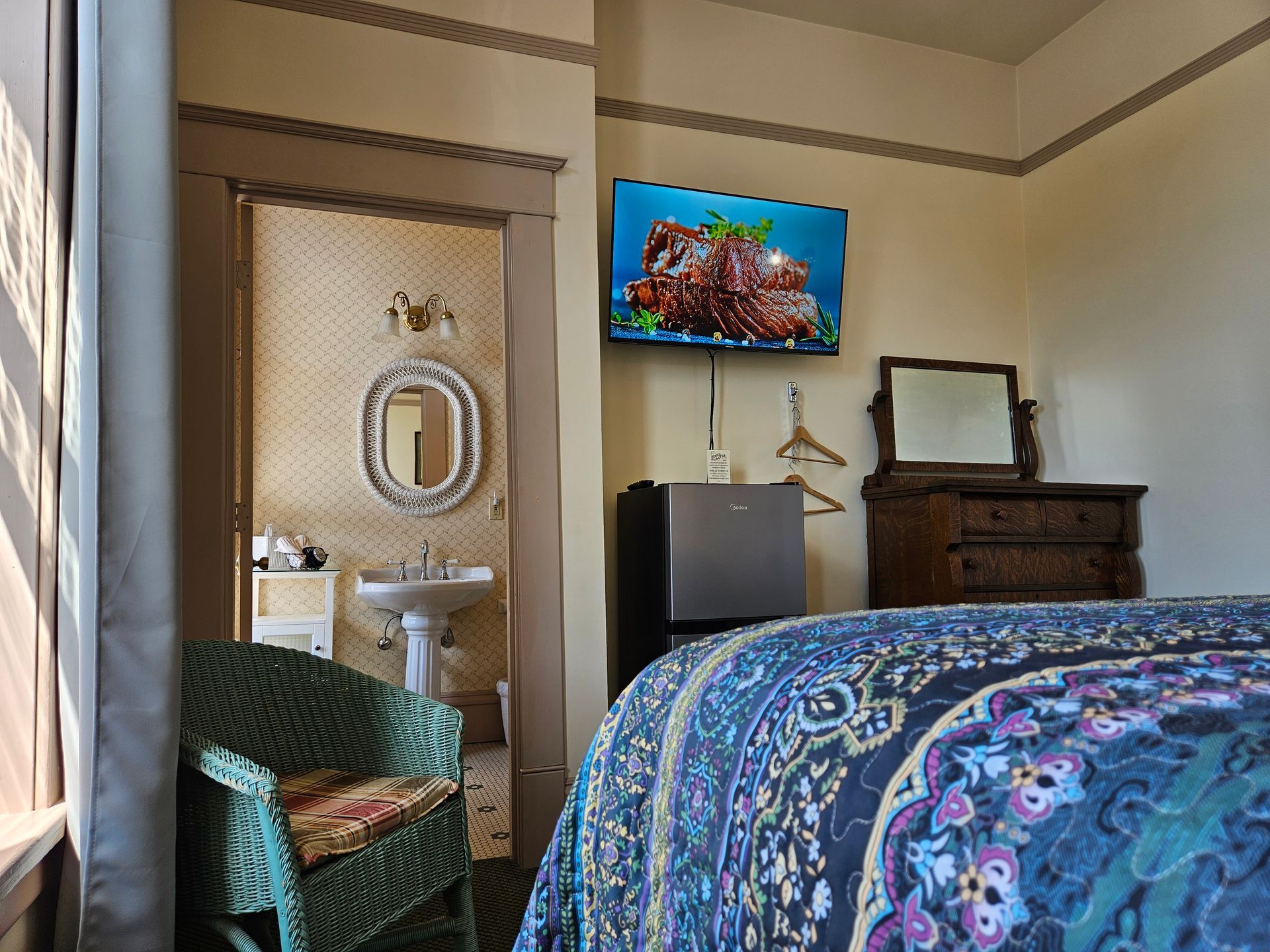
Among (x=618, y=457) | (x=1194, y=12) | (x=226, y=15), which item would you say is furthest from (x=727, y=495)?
(x=1194, y=12)

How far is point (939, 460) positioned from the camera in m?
3.80

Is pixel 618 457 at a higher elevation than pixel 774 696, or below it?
higher

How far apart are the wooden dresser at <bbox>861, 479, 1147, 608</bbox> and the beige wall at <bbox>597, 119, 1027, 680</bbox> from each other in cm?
26

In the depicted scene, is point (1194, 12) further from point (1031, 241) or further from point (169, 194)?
point (169, 194)

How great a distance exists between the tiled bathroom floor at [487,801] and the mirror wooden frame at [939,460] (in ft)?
6.66

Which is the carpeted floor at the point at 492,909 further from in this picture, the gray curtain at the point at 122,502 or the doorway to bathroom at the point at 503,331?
the gray curtain at the point at 122,502

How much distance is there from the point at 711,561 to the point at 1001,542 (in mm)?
1193

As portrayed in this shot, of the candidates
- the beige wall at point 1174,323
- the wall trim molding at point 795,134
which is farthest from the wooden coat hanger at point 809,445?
the wall trim molding at point 795,134

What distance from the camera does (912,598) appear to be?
3350 mm

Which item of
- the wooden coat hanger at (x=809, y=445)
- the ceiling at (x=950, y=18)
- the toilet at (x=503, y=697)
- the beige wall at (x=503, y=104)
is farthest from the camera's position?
the toilet at (x=503, y=697)

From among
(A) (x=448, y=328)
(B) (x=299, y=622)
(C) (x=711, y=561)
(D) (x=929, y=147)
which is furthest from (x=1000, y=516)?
(B) (x=299, y=622)

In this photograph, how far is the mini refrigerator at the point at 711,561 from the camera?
2912 millimetres

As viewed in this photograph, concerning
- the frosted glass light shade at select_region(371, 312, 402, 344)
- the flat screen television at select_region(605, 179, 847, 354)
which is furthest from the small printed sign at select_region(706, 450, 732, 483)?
the frosted glass light shade at select_region(371, 312, 402, 344)

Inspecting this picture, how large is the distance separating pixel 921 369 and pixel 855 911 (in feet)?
11.5
